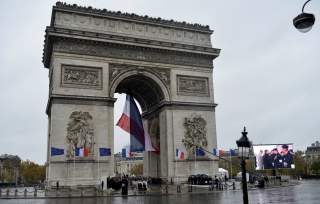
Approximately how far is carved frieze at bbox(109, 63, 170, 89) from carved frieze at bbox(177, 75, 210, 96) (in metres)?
1.44

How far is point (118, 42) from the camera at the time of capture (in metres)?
36.8

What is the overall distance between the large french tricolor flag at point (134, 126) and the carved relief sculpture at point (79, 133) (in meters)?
4.32

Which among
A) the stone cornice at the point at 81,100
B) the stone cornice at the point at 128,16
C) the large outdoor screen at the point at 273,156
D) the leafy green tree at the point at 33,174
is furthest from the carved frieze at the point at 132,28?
the leafy green tree at the point at 33,174

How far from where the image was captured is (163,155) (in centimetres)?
3866

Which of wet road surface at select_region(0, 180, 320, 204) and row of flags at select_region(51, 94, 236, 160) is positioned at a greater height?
row of flags at select_region(51, 94, 236, 160)

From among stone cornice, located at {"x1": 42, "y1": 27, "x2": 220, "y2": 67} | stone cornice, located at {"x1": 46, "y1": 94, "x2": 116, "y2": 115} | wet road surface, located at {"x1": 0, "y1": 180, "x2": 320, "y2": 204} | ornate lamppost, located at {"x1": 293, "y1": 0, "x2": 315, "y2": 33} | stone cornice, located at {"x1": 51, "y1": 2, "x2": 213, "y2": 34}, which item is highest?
stone cornice, located at {"x1": 51, "y1": 2, "x2": 213, "y2": 34}

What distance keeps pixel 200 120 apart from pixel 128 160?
435 feet

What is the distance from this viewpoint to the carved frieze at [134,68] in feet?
121

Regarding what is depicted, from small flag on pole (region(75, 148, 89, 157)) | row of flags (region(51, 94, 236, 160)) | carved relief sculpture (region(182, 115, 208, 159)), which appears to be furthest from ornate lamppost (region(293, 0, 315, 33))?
carved relief sculpture (region(182, 115, 208, 159))

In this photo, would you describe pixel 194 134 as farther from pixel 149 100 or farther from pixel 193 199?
pixel 193 199

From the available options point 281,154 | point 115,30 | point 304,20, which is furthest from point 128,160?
point 304,20

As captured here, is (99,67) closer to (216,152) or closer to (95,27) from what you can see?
(95,27)

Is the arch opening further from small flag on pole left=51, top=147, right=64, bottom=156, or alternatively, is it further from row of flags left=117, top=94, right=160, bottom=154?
small flag on pole left=51, top=147, right=64, bottom=156

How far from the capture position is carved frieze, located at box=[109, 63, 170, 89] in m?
36.8
